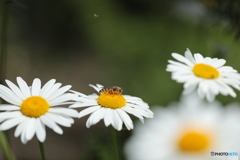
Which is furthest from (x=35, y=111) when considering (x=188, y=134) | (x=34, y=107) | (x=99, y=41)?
(x=99, y=41)

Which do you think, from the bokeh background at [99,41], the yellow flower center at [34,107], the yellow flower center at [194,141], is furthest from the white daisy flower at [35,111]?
the bokeh background at [99,41]

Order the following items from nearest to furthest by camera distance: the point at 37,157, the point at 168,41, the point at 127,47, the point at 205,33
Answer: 1. the point at 37,157
2. the point at 205,33
3. the point at 168,41
4. the point at 127,47

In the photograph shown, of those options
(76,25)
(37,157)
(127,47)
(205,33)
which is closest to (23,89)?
(37,157)

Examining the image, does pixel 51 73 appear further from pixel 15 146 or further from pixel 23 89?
pixel 23 89

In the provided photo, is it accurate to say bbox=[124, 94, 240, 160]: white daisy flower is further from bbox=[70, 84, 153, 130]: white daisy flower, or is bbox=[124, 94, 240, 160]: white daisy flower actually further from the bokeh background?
the bokeh background

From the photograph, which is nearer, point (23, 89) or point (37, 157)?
point (23, 89)
